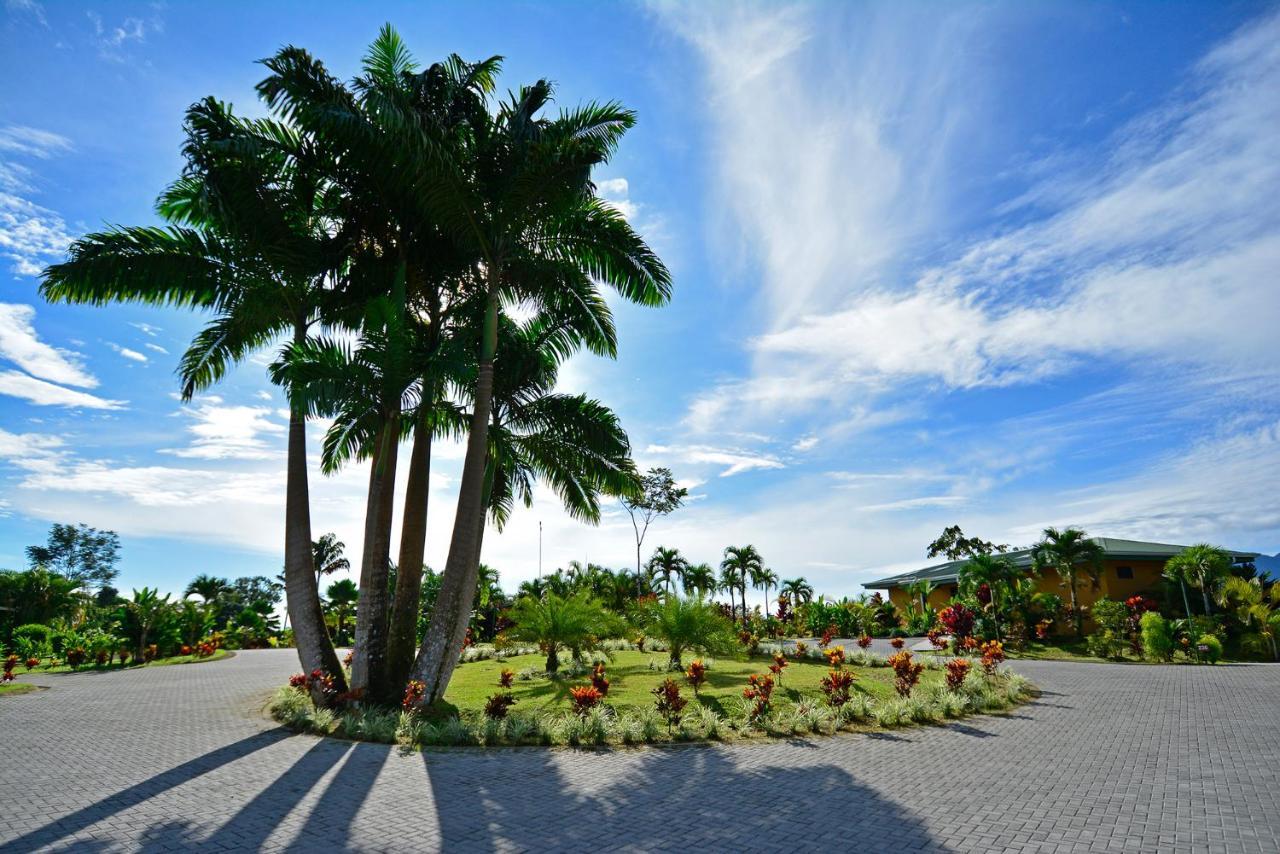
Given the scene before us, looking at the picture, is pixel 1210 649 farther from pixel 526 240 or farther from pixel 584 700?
pixel 526 240

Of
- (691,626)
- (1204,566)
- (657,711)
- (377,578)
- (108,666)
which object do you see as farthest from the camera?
(1204,566)

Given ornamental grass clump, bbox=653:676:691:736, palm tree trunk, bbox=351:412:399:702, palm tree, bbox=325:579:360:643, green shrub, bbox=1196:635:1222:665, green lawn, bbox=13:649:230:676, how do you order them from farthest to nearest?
palm tree, bbox=325:579:360:643 < green lawn, bbox=13:649:230:676 < green shrub, bbox=1196:635:1222:665 < palm tree trunk, bbox=351:412:399:702 < ornamental grass clump, bbox=653:676:691:736

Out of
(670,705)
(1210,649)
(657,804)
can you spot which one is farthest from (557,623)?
(1210,649)

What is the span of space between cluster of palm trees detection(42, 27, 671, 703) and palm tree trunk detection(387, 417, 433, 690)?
0.04 metres

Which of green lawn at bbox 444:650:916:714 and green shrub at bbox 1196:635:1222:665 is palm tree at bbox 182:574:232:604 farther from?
green shrub at bbox 1196:635:1222:665

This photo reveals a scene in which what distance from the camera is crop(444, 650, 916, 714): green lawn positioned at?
1391cm

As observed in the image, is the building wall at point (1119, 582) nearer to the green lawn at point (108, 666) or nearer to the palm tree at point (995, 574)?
the palm tree at point (995, 574)

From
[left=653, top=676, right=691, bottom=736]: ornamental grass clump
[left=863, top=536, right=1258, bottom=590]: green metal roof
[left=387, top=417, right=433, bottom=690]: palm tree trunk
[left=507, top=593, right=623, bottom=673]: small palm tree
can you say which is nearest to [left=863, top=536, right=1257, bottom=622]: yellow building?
[left=863, top=536, right=1258, bottom=590]: green metal roof

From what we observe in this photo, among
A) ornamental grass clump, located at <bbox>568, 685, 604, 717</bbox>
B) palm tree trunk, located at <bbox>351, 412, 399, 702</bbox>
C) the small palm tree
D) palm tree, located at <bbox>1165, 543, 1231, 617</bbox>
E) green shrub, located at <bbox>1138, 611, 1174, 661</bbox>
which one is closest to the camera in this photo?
ornamental grass clump, located at <bbox>568, 685, 604, 717</bbox>

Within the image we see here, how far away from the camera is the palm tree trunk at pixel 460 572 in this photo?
12.0 metres

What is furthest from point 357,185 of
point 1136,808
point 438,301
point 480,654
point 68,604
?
point 68,604

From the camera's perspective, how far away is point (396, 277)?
43.1 feet

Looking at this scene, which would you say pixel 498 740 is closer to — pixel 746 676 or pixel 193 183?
pixel 746 676

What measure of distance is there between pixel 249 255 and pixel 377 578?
7.17m
